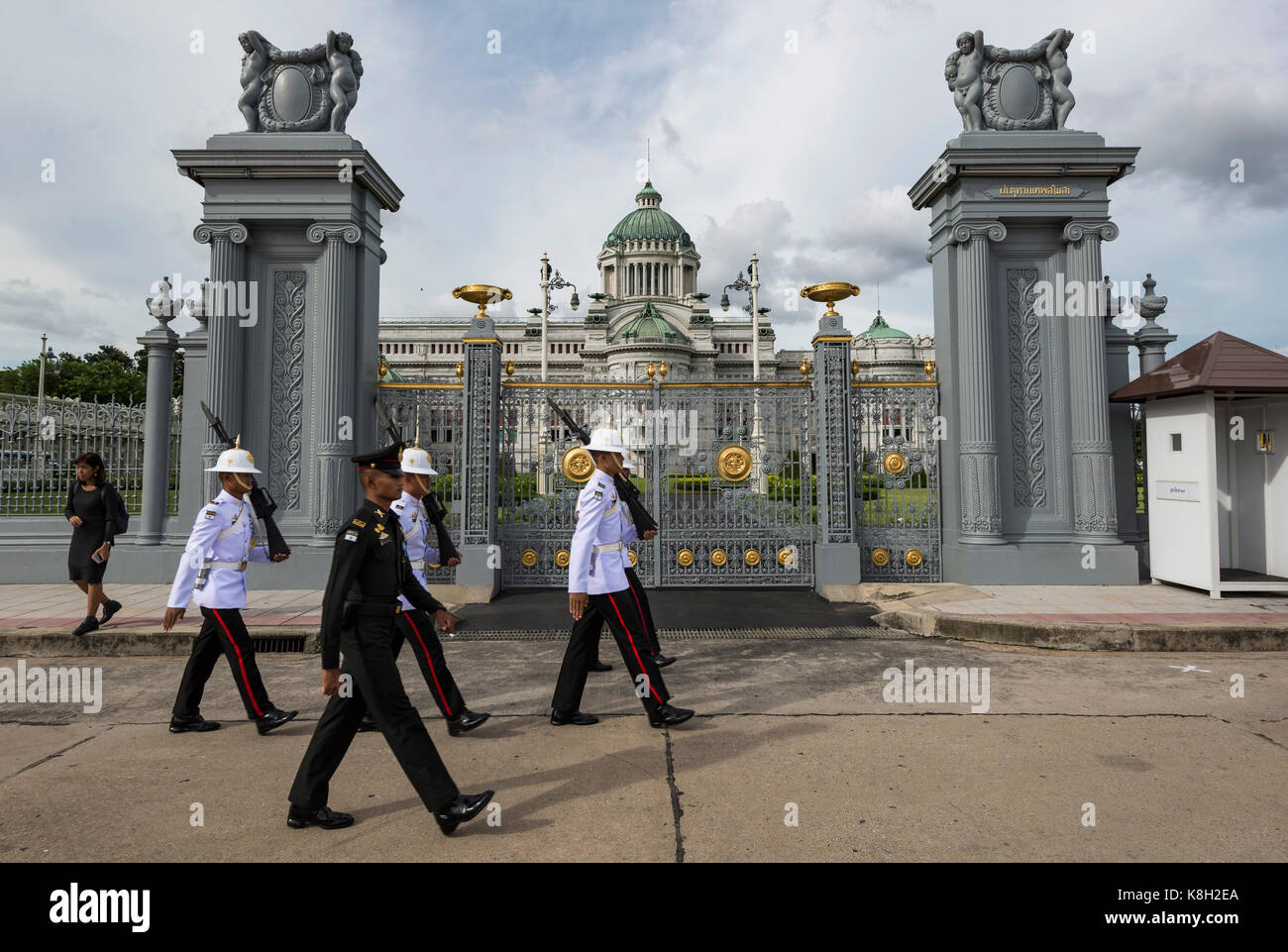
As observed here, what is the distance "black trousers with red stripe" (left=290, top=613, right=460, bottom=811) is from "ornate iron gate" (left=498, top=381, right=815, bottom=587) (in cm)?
672

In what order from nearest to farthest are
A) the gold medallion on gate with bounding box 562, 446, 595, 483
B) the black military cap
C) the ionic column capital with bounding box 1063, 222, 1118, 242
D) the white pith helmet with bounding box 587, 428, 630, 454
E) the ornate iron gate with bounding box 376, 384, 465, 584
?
1. the black military cap
2. the white pith helmet with bounding box 587, 428, 630, 454
3. the ionic column capital with bounding box 1063, 222, 1118, 242
4. the gold medallion on gate with bounding box 562, 446, 595, 483
5. the ornate iron gate with bounding box 376, 384, 465, 584

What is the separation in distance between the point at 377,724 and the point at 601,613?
200cm

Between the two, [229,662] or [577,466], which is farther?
[577,466]

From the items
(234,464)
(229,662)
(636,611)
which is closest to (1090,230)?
(636,611)

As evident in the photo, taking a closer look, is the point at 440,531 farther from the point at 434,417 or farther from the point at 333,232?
the point at 333,232

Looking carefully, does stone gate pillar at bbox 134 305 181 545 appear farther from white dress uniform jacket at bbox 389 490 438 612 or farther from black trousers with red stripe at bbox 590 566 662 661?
black trousers with red stripe at bbox 590 566 662 661

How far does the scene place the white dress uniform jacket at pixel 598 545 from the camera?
524 centimetres

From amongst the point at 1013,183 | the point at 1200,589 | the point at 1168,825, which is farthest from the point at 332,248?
the point at 1200,589

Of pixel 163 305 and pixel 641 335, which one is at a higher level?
pixel 641 335

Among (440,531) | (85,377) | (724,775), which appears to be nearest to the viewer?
(724,775)

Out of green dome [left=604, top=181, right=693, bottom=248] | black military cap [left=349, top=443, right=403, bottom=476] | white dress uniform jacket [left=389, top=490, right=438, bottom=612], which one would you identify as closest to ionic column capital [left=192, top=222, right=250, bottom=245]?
white dress uniform jacket [left=389, top=490, right=438, bottom=612]

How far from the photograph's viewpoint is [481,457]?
413 inches

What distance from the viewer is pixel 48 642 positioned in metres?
7.44

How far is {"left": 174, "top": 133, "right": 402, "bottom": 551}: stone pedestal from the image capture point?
10156 millimetres
